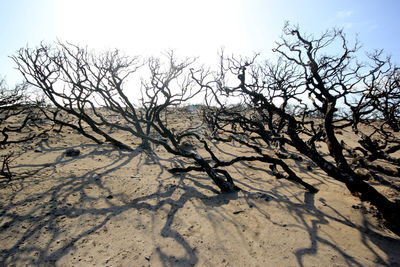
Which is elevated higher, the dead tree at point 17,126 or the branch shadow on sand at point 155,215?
the dead tree at point 17,126

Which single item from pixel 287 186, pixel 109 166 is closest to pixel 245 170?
pixel 287 186

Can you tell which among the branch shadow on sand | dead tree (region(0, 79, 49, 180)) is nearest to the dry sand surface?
the branch shadow on sand

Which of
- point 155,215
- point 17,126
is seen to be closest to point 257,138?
point 155,215

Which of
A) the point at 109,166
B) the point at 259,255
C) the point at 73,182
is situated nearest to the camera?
the point at 259,255

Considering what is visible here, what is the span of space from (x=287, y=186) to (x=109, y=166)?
4.87 meters

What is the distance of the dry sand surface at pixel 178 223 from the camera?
110 inches

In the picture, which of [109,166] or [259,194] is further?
[109,166]

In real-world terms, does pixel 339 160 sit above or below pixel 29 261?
above

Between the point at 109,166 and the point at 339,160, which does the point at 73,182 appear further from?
the point at 339,160

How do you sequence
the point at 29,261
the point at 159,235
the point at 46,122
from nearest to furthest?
the point at 29,261 → the point at 159,235 → the point at 46,122

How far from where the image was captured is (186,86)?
9.41 meters

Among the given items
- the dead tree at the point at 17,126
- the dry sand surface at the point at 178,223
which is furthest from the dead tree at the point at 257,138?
the dead tree at the point at 17,126

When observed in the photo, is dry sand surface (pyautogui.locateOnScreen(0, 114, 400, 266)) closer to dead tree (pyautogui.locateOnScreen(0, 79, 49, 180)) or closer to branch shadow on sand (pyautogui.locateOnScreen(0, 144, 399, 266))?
branch shadow on sand (pyautogui.locateOnScreen(0, 144, 399, 266))

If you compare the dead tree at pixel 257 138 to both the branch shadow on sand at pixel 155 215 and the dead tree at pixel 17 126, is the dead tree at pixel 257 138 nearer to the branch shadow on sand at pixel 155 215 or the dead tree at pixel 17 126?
the branch shadow on sand at pixel 155 215
